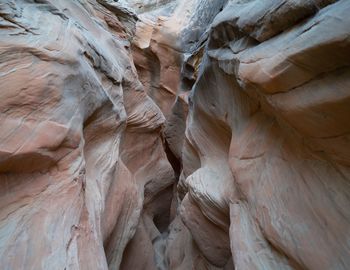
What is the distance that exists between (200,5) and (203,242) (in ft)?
20.6

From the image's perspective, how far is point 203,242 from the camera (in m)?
3.79

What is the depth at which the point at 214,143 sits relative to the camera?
4.08 meters

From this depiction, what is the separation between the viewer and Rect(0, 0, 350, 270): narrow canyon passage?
67.3 inches

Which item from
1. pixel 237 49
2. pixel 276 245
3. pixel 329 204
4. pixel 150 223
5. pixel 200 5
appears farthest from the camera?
pixel 200 5

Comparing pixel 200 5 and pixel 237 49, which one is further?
pixel 200 5

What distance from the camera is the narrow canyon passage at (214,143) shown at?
171 cm

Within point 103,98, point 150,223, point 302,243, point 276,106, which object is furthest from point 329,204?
point 150,223

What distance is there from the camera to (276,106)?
1.94 m

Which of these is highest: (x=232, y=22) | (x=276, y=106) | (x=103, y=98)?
(x=232, y=22)

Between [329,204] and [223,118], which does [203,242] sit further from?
[329,204]

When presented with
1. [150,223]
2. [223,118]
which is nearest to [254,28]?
[223,118]

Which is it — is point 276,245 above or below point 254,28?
below

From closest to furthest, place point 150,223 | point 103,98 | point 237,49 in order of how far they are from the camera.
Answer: point 237,49 → point 103,98 → point 150,223

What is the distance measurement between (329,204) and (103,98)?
2549mm
